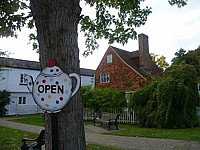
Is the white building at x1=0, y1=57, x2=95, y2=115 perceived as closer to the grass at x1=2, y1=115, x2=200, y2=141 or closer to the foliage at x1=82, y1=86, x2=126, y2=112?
the foliage at x1=82, y1=86, x2=126, y2=112

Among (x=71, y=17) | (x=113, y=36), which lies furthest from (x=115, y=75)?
(x=71, y=17)

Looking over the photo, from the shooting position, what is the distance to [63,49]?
2730mm

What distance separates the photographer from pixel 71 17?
9.56 feet

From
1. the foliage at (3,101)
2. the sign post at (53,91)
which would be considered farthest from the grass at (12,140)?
the foliage at (3,101)

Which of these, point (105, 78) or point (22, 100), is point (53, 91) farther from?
point (22, 100)

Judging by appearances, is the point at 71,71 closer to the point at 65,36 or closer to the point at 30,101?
the point at 65,36

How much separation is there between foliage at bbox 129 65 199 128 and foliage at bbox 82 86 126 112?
2.22m

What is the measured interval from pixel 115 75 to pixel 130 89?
3.22m

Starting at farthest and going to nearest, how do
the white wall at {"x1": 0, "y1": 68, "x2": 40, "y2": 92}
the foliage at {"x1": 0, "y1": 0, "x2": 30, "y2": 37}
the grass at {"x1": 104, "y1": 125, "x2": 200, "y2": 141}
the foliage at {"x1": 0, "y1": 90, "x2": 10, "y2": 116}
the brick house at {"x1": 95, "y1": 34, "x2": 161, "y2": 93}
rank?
1. the white wall at {"x1": 0, "y1": 68, "x2": 40, "y2": 92}
2. the foliage at {"x1": 0, "y1": 90, "x2": 10, "y2": 116}
3. the brick house at {"x1": 95, "y1": 34, "x2": 161, "y2": 93}
4. the grass at {"x1": 104, "y1": 125, "x2": 200, "y2": 141}
5. the foliage at {"x1": 0, "y1": 0, "x2": 30, "y2": 37}

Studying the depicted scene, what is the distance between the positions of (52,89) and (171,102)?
12.2 m

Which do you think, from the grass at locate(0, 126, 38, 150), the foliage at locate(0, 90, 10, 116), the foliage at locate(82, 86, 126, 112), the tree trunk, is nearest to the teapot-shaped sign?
the tree trunk

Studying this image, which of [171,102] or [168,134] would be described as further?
[171,102]

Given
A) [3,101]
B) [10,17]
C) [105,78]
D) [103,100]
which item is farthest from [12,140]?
[3,101]

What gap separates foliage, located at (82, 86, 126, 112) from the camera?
1710 centimetres
